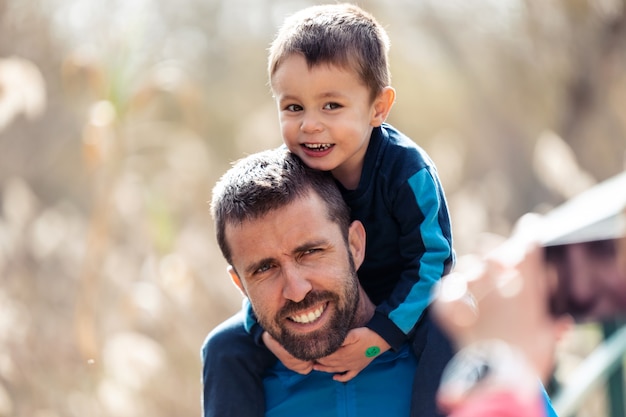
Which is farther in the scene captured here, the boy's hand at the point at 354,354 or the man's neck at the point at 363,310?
the man's neck at the point at 363,310

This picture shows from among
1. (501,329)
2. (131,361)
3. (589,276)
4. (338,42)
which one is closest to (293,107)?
(338,42)

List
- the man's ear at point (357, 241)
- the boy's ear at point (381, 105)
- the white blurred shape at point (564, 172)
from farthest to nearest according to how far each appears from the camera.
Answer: the white blurred shape at point (564, 172), the boy's ear at point (381, 105), the man's ear at point (357, 241)

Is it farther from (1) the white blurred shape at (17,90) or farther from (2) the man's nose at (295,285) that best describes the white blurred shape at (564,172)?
(2) the man's nose at (295,285)

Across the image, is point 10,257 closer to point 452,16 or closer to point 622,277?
point 622,277

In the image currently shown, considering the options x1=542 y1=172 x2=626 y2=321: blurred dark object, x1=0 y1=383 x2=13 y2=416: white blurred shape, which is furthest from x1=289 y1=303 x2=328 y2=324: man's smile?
x1=0 y1=383 x2=13 y2=416: white blurred shape

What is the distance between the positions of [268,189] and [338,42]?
46cm

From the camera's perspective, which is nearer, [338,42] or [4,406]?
[338,42]

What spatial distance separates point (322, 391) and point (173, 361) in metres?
5.02

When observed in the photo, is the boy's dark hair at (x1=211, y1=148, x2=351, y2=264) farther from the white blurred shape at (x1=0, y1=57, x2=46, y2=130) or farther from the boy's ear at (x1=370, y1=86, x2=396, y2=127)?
the white blurred shape at (x1=0, y1=57, x2=46, y2=130)

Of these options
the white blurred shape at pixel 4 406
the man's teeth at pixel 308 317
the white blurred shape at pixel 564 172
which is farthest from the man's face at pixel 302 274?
the white blurred shape at pixel 564 172

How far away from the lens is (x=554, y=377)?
4.07 meters

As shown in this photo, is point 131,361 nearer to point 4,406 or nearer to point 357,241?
point 4,406

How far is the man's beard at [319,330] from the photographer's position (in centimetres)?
253

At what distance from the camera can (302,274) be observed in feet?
8.27
